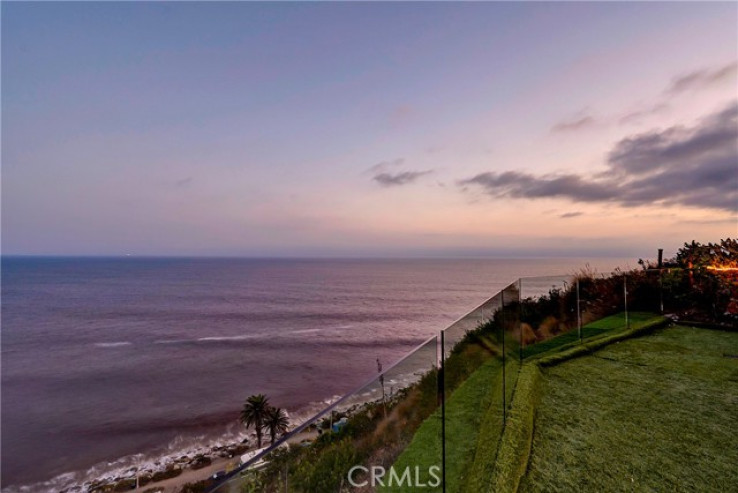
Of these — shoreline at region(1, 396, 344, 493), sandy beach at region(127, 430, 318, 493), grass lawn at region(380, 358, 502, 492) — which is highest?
grass lawn at region(380, 358, 502, 492)

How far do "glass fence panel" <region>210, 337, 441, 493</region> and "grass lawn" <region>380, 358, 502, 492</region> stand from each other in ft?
0.03

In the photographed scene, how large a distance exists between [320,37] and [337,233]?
8354 cm

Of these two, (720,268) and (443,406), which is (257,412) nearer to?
(443,406)

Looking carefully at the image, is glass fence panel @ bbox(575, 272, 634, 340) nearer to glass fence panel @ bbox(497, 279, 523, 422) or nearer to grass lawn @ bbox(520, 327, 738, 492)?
grass lawn @ bbox(520, 327, 738, 492)

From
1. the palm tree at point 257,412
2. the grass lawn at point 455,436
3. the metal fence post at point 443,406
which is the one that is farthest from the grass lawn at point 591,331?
the palm tree at point 257,412

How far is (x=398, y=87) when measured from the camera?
61.3 ft

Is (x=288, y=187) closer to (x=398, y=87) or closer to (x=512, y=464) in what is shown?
(x=398, y=87)

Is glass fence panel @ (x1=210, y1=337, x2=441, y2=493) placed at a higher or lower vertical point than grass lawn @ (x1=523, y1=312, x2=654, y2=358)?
higher

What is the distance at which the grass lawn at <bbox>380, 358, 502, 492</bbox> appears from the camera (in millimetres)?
2564

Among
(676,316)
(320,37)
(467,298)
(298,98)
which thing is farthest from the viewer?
(467,298)

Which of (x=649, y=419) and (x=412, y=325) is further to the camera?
(x=412, y=325)

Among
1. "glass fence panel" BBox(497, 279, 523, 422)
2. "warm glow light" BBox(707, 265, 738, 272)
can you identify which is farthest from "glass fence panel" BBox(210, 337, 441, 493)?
"warm glow light" BBox(707, 265, 738, 272)

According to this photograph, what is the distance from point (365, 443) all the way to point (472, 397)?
1.71 metres

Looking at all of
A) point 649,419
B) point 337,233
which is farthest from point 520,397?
point 337,233
